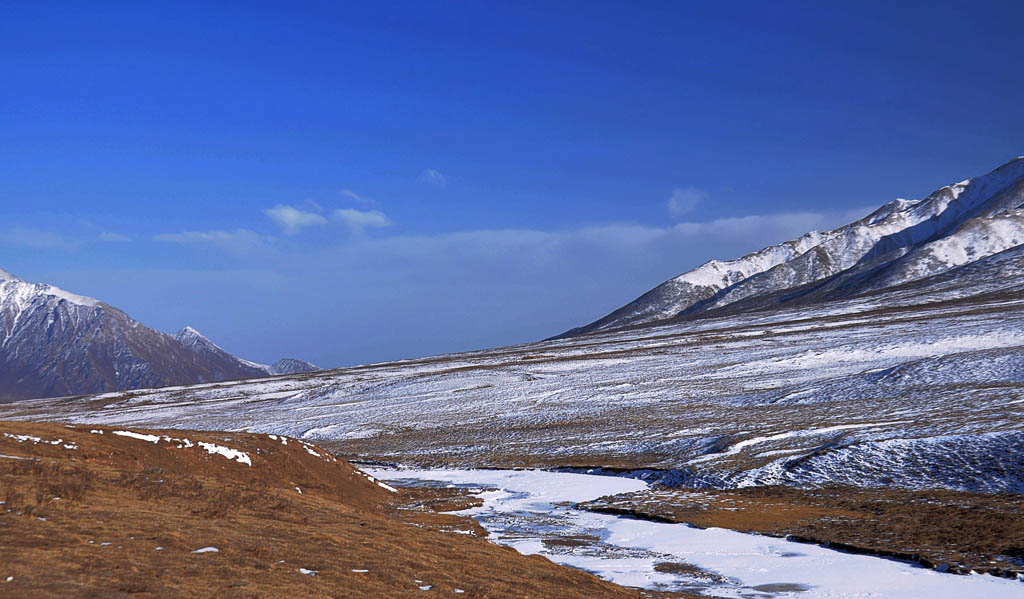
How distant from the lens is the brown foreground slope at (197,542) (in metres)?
12.8

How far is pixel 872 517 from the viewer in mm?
25891

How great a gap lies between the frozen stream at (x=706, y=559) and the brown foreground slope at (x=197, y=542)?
2309mm

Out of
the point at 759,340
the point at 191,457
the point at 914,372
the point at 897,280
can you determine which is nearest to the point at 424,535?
the point at 191,457

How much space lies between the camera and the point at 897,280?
194m

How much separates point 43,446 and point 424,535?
12812 mm

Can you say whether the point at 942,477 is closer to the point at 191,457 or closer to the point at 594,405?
the point at 191,457

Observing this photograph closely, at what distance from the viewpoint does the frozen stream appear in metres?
18.5

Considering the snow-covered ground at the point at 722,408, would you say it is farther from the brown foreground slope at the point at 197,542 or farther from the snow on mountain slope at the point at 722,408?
the brown foreground slope at the point at 197,542

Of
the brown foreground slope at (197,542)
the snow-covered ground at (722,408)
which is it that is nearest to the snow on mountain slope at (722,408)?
the snow-covered ground at (722,408)

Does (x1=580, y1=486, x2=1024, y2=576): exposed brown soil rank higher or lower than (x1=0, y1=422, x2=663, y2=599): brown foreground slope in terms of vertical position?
lower

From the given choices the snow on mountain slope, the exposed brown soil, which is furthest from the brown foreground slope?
the snow on mountain slope

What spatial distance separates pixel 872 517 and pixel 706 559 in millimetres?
7612

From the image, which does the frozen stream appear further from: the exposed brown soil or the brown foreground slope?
the brown foreground slope

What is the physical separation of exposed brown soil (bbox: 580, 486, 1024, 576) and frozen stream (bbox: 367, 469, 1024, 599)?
927mm
